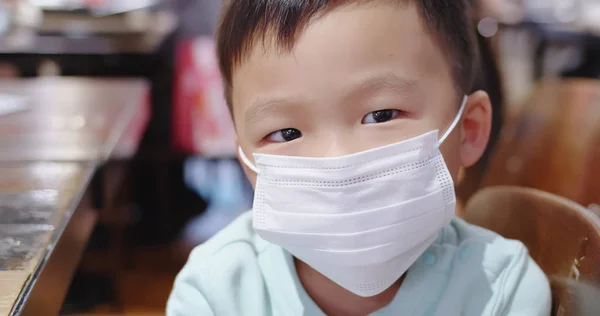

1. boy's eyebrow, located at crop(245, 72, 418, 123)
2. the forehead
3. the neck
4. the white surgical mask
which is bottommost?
the neck

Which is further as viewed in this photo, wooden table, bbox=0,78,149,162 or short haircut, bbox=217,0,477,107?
wooden table, bbox=0,78,149,162

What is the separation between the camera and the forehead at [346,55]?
71 centimetres

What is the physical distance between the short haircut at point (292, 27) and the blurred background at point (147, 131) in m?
0.29

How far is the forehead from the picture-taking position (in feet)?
2.32

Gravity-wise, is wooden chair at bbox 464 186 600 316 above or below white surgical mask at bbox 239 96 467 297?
below

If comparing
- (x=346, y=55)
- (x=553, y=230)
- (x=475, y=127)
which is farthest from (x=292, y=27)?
(x=553, y=230)

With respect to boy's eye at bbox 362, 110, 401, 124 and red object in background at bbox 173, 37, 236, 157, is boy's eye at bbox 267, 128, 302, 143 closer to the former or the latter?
boy's eye at bbox 362, 110, 401, 124

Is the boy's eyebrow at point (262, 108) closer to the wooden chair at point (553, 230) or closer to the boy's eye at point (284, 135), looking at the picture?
the boy's eye at point (284, 135)

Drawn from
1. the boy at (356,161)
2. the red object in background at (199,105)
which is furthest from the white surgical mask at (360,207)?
the red object in background at (199,105)

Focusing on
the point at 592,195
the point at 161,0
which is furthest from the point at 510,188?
the point at 161,0

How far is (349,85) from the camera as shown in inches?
27.8

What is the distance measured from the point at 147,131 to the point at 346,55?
2.07m

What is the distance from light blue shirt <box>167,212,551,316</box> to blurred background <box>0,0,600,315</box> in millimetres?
192

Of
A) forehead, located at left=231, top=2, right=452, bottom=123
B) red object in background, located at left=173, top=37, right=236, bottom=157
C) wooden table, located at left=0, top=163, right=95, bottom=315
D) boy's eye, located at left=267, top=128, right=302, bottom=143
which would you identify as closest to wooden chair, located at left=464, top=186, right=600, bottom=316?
forehead, located at left=231, top=2, right=452, bottom=123
